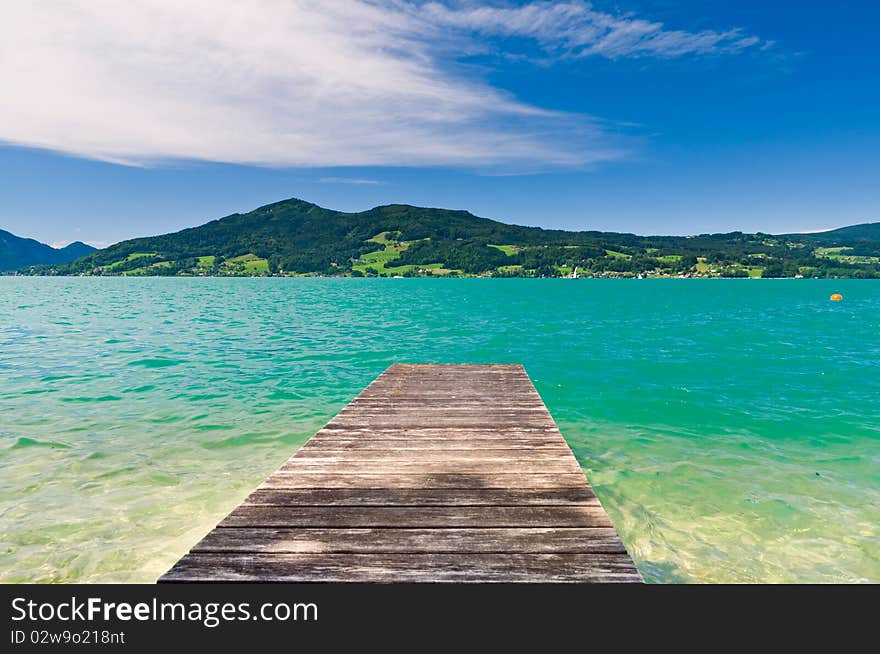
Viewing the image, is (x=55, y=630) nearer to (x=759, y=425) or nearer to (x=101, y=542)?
(x=101, y=542)

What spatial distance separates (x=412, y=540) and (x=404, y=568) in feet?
1.71

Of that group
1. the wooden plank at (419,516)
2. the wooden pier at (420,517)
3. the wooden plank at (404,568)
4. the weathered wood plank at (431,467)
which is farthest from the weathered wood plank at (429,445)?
the wooden plank at (404,568)

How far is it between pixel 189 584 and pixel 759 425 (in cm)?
1658

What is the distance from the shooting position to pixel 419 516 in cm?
528

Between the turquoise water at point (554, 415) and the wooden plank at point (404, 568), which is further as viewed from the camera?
the turquoise water at point (554, 415)

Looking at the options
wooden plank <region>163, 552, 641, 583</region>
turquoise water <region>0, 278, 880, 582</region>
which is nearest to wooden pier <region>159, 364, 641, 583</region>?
wooden plank <region>163, 552, 641, 583</region>

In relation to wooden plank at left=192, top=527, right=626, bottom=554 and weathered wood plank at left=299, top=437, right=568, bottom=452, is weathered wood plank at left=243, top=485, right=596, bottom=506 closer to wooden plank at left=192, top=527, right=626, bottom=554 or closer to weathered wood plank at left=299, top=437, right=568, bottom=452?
wooden plank at left=192, top=527, right=626, bottom=554

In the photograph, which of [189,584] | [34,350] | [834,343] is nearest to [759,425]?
[189,584]

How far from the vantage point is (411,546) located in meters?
4.62

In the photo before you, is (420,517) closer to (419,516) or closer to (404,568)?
(419,516)

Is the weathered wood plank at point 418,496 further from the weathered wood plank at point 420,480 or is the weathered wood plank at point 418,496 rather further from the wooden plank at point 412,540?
the wooden plank at point 412,540

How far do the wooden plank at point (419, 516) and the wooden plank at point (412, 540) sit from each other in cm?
12

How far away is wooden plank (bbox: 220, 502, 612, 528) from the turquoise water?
9.78ft

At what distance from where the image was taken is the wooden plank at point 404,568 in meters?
4.06
